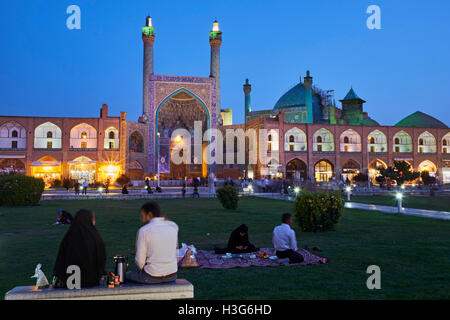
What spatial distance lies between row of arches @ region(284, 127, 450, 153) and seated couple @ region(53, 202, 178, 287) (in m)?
38.1

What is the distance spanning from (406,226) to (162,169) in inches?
1334

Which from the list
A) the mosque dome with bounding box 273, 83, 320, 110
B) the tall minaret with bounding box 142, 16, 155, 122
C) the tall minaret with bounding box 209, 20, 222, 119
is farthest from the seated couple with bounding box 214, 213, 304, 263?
the mosque dome with bounding box 273, 83, 320, 110

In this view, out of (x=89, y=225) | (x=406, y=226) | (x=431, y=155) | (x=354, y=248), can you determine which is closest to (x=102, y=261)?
(x=89, y=225)

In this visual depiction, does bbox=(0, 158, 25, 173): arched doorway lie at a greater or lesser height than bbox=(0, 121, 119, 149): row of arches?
lesser

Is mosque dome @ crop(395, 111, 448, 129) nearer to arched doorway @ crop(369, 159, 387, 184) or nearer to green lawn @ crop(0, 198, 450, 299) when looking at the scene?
arched doorway @ crop(369, 159, 387, 184)

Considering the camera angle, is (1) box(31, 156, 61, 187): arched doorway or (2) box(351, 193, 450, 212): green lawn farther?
(1) box(31, 156, 61, 187): arched doorway

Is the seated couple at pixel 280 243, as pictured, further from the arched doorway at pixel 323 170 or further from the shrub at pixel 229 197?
the arched doorway at pixel 323 170

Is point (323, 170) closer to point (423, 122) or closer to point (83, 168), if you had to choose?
point (423, 122)

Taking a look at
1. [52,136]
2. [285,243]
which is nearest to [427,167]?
[52,136]

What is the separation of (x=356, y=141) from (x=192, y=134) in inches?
742

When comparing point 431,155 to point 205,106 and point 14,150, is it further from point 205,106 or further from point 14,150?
point 14,150

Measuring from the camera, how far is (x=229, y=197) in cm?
1483

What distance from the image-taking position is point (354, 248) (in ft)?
22.2

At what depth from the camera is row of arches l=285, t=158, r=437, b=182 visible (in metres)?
41.2
